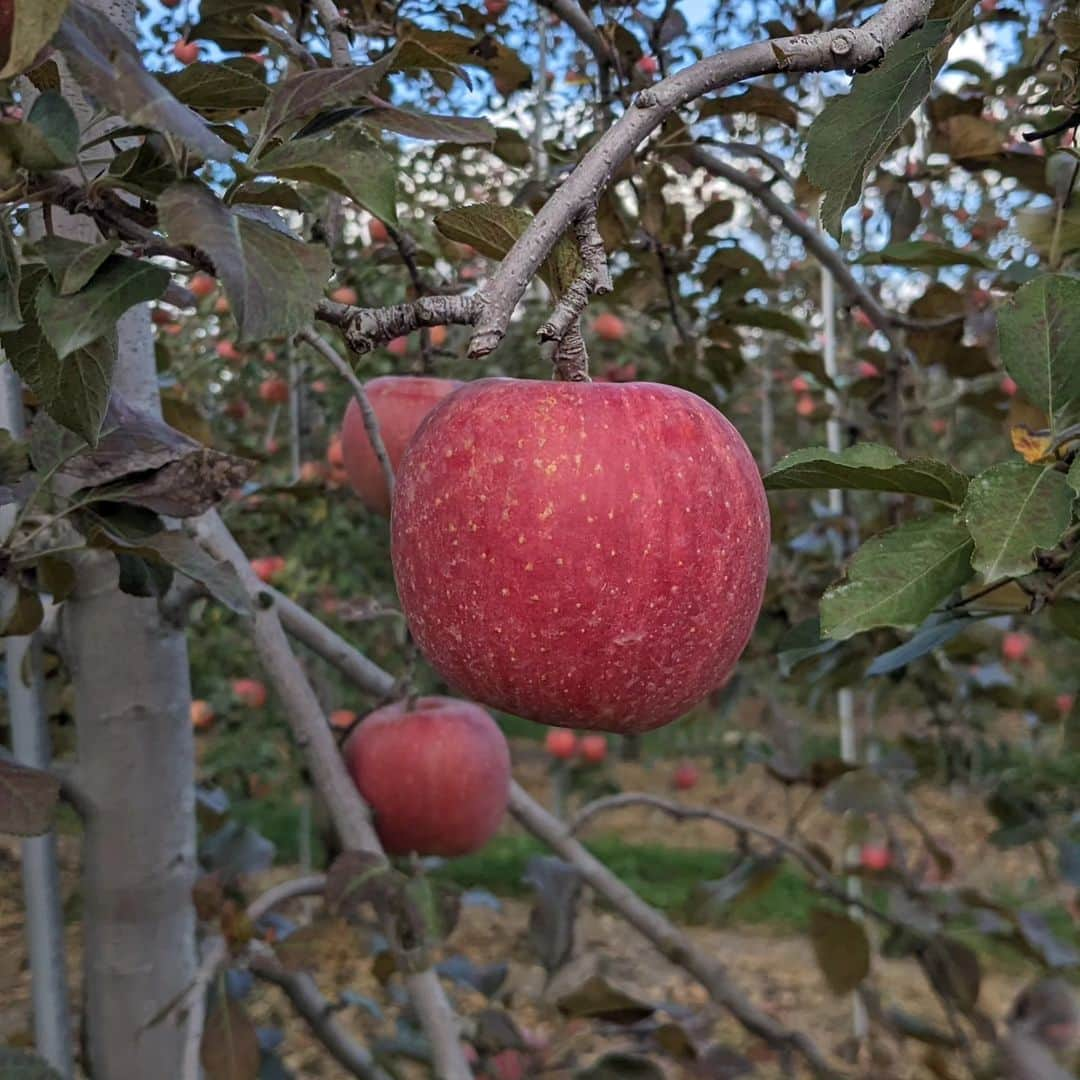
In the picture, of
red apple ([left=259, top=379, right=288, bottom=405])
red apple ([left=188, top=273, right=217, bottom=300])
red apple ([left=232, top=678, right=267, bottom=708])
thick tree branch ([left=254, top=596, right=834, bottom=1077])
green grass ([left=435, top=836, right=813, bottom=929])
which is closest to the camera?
thick tree branch ([left=254, top=596, right=834, bottom=1077])

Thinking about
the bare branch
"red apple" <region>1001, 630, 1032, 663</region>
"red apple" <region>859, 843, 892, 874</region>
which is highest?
the bare branch

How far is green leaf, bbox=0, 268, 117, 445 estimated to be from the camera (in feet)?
1.69

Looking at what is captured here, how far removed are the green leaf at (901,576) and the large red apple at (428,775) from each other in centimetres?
72

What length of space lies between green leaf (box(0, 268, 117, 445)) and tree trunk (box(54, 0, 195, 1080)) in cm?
42

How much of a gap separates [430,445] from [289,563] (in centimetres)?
219

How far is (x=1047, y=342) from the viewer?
2.09 feet

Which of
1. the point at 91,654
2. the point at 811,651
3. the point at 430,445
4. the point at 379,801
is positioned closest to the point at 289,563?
the point at 379,801

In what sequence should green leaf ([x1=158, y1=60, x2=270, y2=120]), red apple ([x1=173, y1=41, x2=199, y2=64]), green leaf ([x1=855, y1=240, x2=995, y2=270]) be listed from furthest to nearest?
red apple ([x1=173, y1=41, x2=199, y2=64]), green leaf ([x1=855, y1=240, x2=995, y2=270]), green leaf ([x1=158, y1=60, x2=270, y2=120])

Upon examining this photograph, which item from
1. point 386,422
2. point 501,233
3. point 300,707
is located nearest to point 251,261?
point 501,233

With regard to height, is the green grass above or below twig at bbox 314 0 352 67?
below

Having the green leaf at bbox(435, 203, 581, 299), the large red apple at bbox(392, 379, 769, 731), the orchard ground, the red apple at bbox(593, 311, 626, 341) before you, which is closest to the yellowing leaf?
the large red apple at bbox(392, 379, 769, 731)

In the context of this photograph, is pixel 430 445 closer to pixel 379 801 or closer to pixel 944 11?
pixel 944 11

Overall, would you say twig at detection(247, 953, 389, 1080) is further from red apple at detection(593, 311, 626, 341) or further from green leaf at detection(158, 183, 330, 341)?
red apple at detection(593, 311, 626, 341)

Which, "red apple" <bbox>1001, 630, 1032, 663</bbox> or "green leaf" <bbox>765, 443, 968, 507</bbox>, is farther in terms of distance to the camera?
"red apple" <bbox>1001, 630, 1032, 663</bbox>
